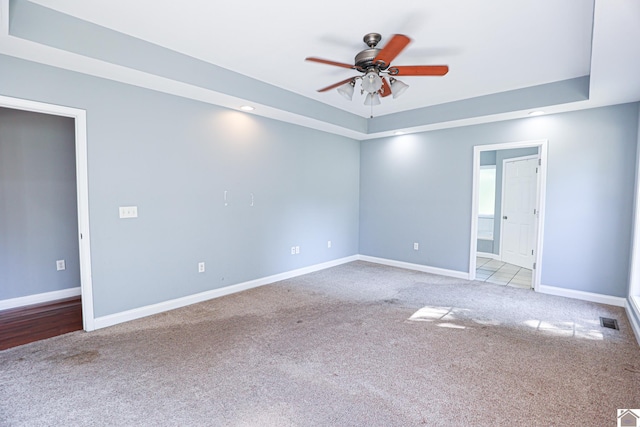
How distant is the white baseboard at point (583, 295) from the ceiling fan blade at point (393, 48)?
12.4 ft

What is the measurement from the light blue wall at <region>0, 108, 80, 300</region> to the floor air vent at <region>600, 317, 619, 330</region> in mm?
6188

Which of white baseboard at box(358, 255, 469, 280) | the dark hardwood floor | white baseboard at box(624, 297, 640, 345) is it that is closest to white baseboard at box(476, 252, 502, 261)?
white baseboard at box(358, 255, 469, 280)

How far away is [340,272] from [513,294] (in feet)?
8.27

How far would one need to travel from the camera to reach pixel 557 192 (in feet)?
13.5

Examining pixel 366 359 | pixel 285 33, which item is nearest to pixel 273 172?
pixel 285 33

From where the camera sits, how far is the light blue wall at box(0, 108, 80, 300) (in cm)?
362

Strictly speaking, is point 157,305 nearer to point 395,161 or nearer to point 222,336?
point 222,336

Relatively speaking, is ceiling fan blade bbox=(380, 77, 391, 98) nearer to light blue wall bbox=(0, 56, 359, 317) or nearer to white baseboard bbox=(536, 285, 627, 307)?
light blue wall bbox=(0, 56, 359, 317)

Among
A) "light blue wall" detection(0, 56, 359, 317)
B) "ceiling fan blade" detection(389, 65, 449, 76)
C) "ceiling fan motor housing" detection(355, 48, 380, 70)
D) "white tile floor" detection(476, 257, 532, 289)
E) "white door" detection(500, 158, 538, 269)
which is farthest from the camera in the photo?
"white door" detection(500, 158, 538, 269)

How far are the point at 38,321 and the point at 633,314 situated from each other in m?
6.10

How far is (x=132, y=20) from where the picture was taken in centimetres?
252

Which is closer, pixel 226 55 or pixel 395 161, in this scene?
pixel 226 55

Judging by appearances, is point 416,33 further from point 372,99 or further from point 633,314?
point 633,314

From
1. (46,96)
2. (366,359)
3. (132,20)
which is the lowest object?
(366,359)
